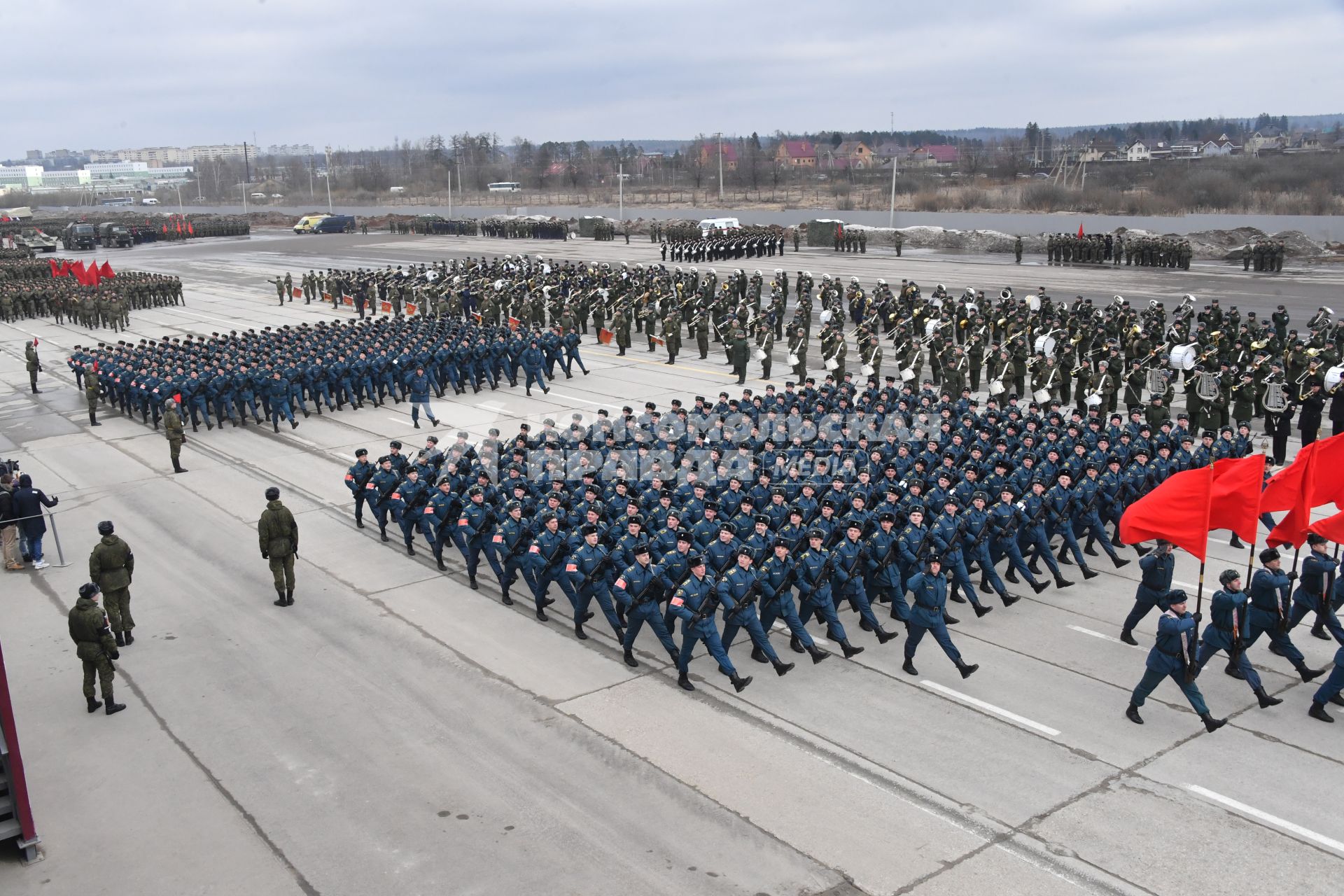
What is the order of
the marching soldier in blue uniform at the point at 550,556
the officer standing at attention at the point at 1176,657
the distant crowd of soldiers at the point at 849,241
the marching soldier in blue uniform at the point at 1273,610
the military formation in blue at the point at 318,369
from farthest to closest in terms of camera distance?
the distant crowd of soldiers at the point at 849,241 → the military formation in blue at the point at 318,369 → the marching soldier in blue uniform at the point at 550,556 → the marching soldier in blue uniform at the point at 1273,610 → the officer standing at attention at the point at 1176,657

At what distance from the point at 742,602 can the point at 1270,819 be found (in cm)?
436

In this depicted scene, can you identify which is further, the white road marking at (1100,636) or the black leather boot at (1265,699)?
the white road marking at (1100,636)

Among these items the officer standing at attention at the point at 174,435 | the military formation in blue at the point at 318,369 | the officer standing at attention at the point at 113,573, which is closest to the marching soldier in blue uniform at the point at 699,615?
the officer standing at attention at the point at 113,573

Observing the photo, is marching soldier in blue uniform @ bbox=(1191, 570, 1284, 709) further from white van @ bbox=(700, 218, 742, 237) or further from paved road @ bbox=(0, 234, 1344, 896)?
white van @ bbox=(700, 218, 742, 237)

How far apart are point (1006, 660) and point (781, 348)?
18.6 meters

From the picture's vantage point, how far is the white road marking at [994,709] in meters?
8.70

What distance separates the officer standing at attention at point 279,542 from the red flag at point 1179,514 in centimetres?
872

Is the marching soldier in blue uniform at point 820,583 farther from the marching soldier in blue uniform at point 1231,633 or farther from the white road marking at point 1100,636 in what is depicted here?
the marching soldier in blue uniform at point 1231,633

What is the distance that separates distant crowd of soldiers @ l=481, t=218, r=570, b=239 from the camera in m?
66.2

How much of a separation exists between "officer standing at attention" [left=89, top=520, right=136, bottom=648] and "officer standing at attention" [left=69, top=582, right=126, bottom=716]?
1.21 metres

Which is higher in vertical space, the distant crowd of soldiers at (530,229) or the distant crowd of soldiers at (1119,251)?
the distant crowd of soldiers at (530,229)

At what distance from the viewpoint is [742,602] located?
951 cm

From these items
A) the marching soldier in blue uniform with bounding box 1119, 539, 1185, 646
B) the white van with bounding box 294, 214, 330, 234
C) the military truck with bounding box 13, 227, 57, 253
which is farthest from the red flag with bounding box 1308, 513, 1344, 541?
the white van with bounding box 294, 214, 330, 234

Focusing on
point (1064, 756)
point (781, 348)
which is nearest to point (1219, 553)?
point (1064, 756)
